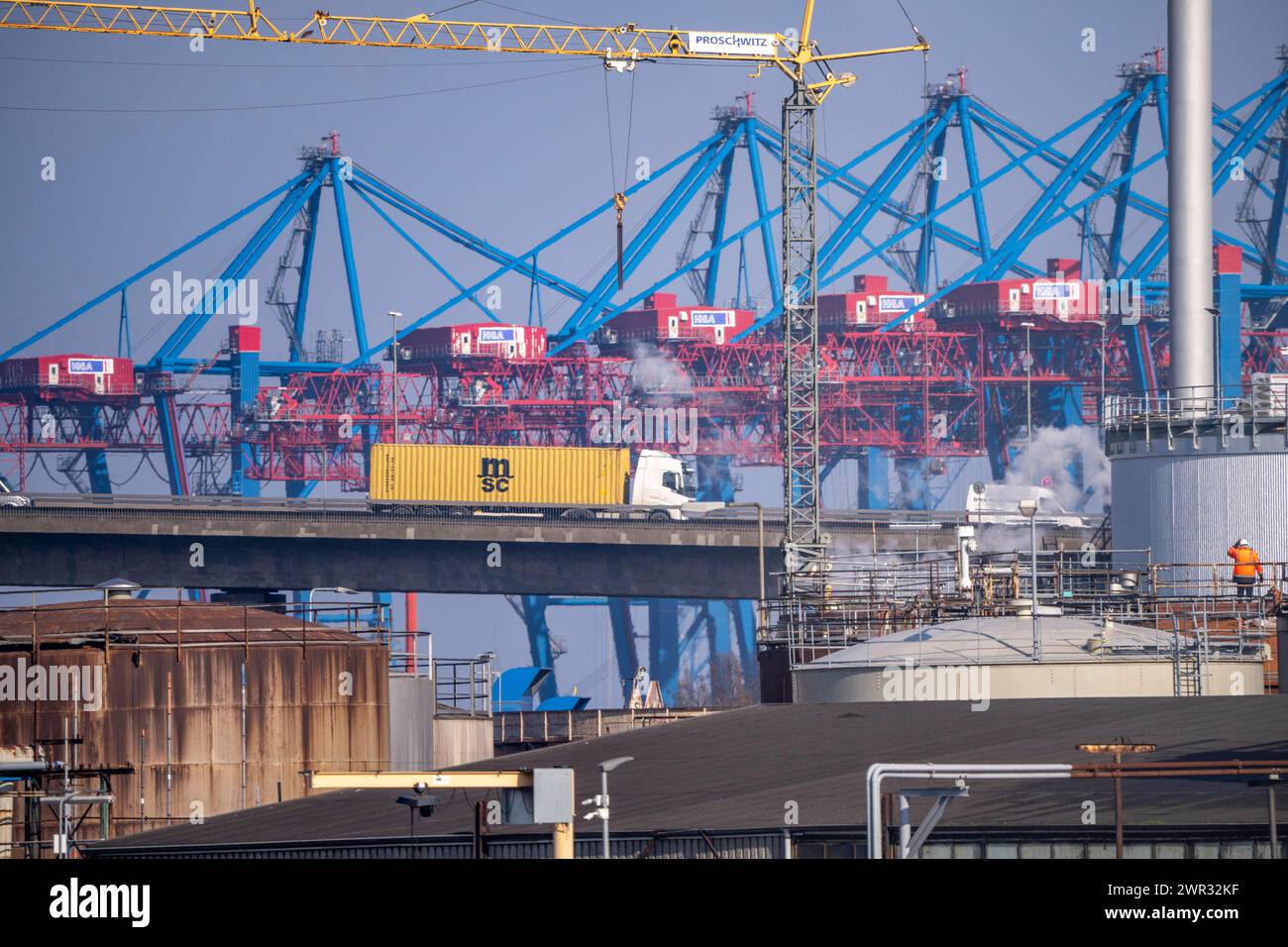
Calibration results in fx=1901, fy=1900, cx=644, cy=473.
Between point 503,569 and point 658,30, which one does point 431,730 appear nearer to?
point 503,569

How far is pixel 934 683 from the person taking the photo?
40.6m

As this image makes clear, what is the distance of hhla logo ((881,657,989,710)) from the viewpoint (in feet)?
132

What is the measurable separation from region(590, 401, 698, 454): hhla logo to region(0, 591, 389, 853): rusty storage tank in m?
120

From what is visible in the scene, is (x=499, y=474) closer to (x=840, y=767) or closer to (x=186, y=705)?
(x=186, y=705)

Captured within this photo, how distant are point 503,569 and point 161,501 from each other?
18.0 meters

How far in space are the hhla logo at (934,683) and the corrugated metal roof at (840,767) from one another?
4.14 m

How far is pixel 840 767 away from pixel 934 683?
42.6ft

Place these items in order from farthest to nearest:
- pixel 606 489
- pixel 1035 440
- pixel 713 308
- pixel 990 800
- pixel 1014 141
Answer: pixel 1014 141 → pixel 713 308 → pixel 1035 440 → pixel 606 489 → pixel 990 800

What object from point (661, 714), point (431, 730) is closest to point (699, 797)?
point (431, 730)

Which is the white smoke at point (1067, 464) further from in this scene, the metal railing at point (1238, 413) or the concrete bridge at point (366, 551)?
the metal railing at point (1238, 413)

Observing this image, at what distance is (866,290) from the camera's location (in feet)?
550
